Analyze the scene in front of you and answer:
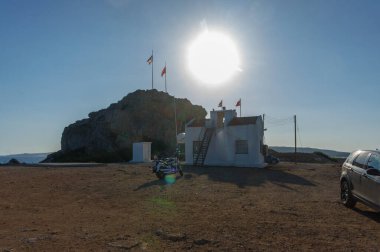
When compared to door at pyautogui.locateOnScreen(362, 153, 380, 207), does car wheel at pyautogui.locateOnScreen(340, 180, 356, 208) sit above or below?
below

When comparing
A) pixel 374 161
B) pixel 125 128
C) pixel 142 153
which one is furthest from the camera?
pixel 125 128

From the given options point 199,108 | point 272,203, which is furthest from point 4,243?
point 199,108

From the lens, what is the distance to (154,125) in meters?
79.8

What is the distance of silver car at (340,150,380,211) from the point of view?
10641 millimetres

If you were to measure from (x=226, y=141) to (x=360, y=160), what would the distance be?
21.2m

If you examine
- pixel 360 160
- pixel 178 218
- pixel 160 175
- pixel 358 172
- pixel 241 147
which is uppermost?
pixel 241 147

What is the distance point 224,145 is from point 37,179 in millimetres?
16454

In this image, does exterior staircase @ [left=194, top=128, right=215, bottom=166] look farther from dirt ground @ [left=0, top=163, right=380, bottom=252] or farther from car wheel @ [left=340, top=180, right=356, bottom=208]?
car wheel @ [left=340, top=180, right=356, bottom=208]

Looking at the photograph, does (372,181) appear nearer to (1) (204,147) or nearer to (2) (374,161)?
(2) (374,161)

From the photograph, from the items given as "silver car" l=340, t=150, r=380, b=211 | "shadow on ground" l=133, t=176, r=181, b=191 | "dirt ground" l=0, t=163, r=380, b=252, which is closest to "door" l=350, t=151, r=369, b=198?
"silver car" l=340, t=150, r=380, b=211

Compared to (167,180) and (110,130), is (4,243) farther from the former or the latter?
(110,130)

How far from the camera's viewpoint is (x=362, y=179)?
38.1ft

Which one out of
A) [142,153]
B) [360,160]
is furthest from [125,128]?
A: [360,160]

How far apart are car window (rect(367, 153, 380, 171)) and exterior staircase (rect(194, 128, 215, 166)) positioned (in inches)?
885
